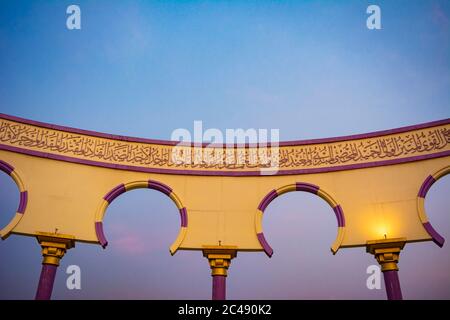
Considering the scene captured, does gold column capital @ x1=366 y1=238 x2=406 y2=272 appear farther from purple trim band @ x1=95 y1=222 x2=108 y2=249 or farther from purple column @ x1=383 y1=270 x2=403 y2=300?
purple trim band @ x1=95 y1=222 x2=108 y2=249

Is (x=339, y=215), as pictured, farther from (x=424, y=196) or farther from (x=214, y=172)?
A: (x=214, y=172)

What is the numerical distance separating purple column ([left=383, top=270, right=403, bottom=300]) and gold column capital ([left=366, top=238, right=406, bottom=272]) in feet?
0.36

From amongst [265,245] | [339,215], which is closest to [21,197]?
[265,245]

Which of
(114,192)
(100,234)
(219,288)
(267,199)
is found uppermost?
(114,192)

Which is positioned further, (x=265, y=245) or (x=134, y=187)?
(x=134, y=187)

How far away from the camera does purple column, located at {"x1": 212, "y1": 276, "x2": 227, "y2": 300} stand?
29.3ft

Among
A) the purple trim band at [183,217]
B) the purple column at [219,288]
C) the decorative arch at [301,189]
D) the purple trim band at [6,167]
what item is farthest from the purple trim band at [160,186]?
the purple trim band at [6,167]

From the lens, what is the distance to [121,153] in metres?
10.5

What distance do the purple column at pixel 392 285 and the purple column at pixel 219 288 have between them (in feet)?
12.2

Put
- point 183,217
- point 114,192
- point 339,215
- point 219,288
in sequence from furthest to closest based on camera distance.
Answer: point 114,192
point 183,217
point 339,215
point 219,288

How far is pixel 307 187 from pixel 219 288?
3.44m

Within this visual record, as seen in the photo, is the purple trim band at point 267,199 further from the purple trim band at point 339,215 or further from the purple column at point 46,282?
the purple column at point 46,282

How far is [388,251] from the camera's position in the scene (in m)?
8.84
